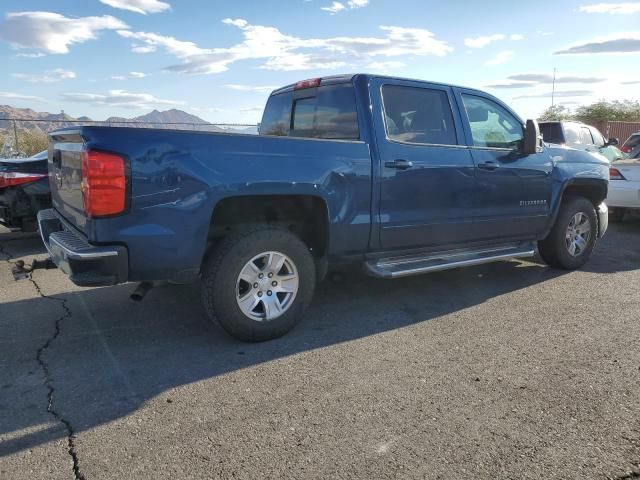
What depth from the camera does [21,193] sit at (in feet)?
21.8

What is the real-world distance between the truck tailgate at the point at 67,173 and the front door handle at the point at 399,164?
7.58ft

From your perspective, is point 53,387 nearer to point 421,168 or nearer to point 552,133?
point 421,168

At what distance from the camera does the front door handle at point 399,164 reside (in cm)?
444

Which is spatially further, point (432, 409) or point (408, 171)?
point (408, 171)

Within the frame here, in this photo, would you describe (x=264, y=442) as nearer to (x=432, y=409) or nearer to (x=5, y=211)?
(x=432, y=409)

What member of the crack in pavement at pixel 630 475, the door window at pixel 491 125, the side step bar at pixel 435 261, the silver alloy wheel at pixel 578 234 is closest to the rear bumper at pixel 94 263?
the side step bar at pixel 435 261

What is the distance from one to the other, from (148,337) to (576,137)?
39.7 ft

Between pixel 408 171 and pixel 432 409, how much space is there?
2128 millimetres

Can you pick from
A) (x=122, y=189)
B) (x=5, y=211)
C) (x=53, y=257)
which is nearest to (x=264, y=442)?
(x=122, y=189)

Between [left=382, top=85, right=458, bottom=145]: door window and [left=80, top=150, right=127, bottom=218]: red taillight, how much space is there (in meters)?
2.23

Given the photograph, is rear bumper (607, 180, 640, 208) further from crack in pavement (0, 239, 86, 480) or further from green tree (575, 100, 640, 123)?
green tree (575, 100, 640, 123)

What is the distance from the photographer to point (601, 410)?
3119 mm

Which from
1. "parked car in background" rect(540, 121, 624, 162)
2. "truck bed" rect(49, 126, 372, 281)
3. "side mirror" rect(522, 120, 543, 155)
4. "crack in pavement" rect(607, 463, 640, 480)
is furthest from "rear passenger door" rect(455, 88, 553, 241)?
"parked car in background" rect(540, 121, 624, 162)

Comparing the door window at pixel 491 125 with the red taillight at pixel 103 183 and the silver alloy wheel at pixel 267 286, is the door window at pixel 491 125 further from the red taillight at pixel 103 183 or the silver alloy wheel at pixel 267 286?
the red taillight at pixel 103 183
